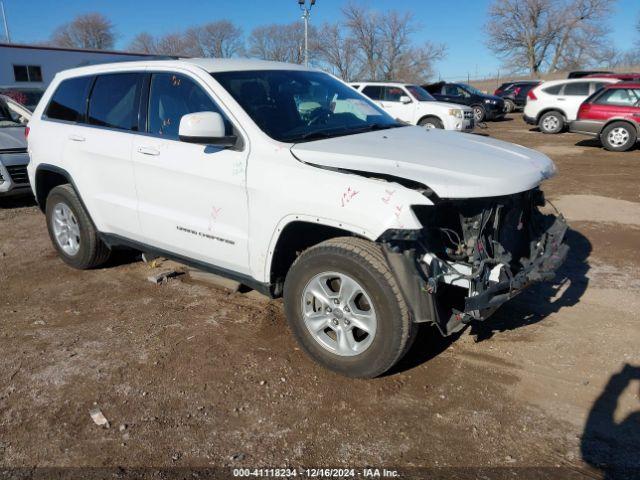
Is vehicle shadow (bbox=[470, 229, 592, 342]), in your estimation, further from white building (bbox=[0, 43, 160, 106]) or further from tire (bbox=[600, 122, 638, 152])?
white building (bbox=[0, 43, 160, 106])

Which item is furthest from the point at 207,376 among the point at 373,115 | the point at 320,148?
the point at 373,115

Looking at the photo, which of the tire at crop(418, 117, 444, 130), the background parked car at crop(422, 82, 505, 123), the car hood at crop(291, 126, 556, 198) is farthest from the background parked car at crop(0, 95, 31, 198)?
the background parked car at crop(422, 82, 505, 123)

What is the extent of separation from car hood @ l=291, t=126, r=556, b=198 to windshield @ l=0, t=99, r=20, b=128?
7244mm

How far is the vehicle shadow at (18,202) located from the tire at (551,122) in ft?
52.3

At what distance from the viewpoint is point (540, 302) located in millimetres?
4383

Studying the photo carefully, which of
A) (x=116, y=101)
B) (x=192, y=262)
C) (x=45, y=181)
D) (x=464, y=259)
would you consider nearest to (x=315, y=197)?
(x=464, y=259)

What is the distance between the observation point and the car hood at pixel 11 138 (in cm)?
788

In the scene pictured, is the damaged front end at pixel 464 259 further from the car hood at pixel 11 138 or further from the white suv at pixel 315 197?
the car hood at pixel 11 138

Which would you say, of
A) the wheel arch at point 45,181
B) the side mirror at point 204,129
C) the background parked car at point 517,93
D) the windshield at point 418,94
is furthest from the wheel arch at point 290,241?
the background parked car at point 517,93

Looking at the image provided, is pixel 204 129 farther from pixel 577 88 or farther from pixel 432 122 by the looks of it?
pixel 577 88

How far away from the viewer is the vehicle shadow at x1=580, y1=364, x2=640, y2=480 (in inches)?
101

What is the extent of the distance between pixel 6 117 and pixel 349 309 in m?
8.18

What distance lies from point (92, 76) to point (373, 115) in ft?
8.45

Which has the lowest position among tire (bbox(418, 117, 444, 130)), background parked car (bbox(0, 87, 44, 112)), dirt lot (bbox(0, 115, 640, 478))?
dirt lot (bbox(0, 115, 640, 478))
